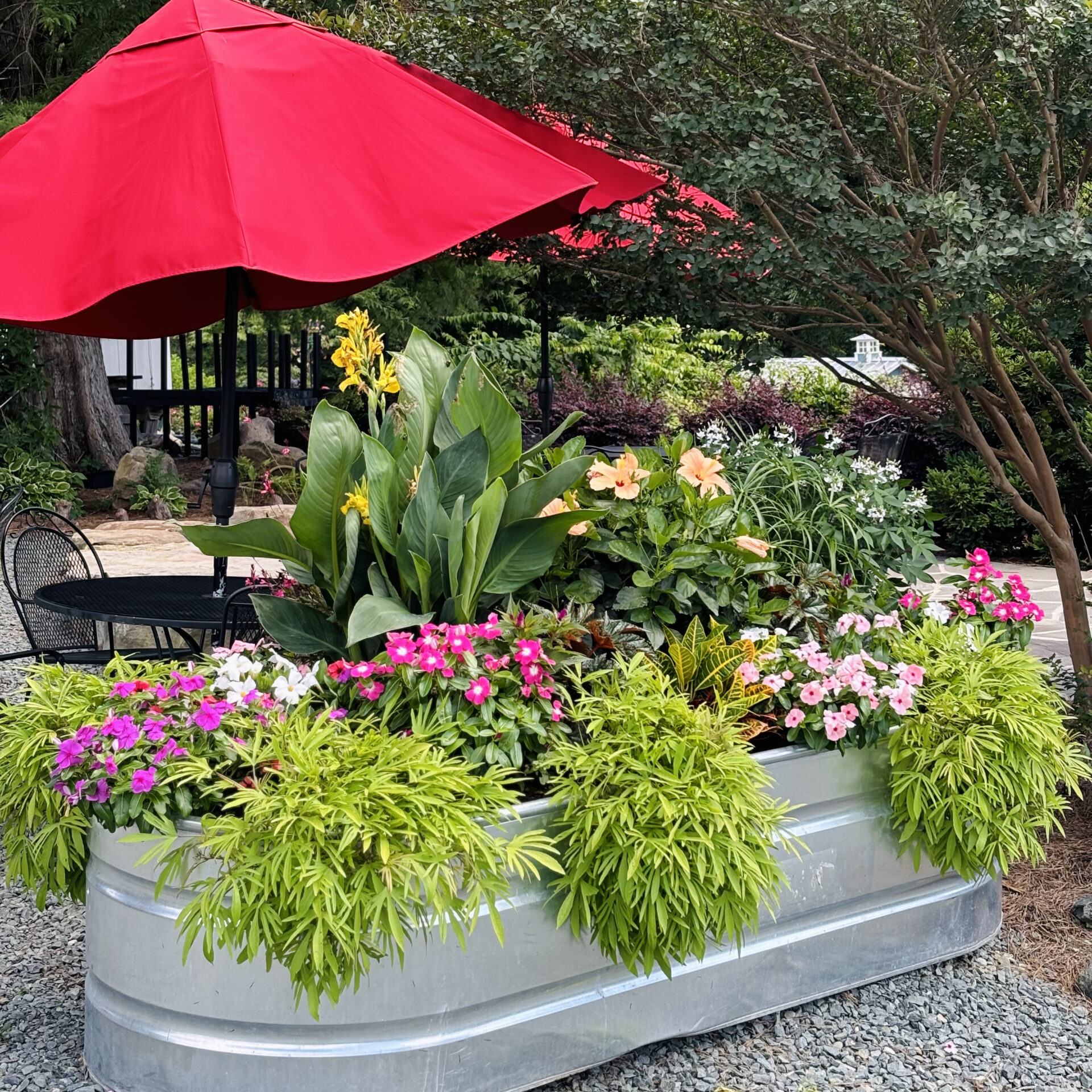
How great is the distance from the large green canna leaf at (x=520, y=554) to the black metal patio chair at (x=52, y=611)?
5.65ft

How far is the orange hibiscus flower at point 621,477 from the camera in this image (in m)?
2.96

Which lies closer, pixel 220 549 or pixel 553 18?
pixel 220 549

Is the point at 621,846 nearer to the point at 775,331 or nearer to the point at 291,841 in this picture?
the point at 291,841

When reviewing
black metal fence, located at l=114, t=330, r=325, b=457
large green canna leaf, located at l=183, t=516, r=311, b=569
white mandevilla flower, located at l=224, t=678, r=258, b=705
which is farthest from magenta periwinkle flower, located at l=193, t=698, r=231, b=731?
black metal fence, located at l=114, t=330, r=325, b=457

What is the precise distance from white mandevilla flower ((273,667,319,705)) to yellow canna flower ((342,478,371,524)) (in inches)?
15.1

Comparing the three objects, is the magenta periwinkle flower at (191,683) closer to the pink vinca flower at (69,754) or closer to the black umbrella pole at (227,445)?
the pink vinca flower at (69,754)

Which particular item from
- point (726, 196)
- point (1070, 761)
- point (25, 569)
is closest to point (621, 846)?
point (1070, 761)

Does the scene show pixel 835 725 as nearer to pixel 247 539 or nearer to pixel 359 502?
pixel 359 502

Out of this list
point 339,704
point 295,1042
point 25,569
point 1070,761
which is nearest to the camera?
point 295,1042

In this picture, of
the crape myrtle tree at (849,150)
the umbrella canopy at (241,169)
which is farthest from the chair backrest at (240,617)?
the crape myrtle tree at (849,150)

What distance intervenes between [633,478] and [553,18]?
1671 millimetres

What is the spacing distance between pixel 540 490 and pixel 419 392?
0.43m

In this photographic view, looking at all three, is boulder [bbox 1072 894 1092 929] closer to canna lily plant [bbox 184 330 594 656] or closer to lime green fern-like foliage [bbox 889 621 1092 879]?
lime green fern-like foliage [bbox 889 621 1092 879]

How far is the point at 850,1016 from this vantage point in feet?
9.00
